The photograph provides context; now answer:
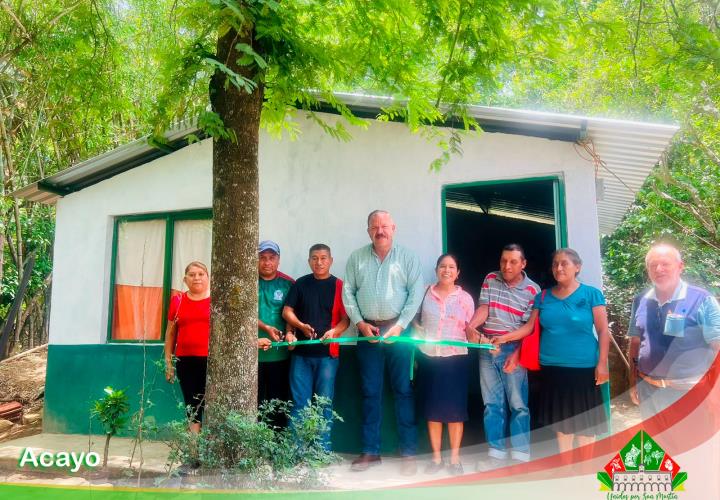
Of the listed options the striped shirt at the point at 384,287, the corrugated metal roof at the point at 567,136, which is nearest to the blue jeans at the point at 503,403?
the striped shirt at the point at 384,287

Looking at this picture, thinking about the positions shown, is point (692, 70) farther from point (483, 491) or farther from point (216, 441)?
point (216, 441)

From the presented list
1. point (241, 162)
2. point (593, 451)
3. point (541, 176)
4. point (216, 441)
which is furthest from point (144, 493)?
point (541, 176)

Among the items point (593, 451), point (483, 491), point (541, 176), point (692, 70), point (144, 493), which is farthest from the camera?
point (541, 176)

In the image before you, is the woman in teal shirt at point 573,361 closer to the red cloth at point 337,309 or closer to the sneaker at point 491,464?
the sneaker at point 491,464

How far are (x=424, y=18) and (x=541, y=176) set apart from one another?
2117 mm

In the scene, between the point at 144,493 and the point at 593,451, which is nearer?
the point at 144,493

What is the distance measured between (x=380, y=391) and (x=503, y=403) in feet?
3.37

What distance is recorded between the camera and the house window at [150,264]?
6.73 m

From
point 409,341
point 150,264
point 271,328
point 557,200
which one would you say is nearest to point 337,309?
point 271,328

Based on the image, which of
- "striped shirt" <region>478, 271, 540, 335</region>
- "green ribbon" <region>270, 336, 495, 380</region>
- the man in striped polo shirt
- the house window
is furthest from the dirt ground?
"striped shirt" <region>478, 271, 540, 335</region>

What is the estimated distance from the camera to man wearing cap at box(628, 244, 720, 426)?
4.15 meters

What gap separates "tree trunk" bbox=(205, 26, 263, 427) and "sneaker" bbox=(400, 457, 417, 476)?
150cm

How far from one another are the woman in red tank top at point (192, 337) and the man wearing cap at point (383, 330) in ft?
4.32

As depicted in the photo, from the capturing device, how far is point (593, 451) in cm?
461
